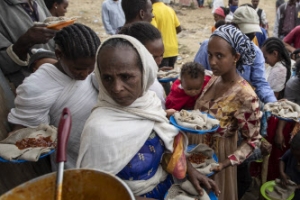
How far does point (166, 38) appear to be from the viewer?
524 cm

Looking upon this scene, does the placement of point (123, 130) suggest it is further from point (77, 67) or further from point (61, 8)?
point (61, 8)

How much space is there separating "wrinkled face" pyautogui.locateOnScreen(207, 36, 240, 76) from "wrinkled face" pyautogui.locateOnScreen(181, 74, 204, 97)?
0.39m

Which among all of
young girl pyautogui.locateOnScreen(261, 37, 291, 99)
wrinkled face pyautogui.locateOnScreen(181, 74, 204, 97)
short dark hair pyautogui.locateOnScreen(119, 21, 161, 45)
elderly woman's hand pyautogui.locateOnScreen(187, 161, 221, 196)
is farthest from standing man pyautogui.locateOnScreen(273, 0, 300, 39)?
elderly woman's hand pyautogui.locateOnScreen(187, 161, 221, 196)

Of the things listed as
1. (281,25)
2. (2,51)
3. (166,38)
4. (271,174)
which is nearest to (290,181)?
(271,174)

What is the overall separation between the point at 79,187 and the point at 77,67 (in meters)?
0.74

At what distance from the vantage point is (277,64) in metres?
3.67

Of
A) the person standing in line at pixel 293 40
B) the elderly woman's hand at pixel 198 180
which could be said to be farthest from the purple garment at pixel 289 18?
the elderly woman's hand at pixel 198 180

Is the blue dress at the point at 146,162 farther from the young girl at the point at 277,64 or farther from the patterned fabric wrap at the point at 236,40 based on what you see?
the young girl at the point at 277,64

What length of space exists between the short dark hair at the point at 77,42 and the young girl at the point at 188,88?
1096 mm

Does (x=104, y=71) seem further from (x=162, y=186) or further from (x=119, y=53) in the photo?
(x=162, y=186)

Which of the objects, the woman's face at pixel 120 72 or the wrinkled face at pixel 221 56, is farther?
the wrinkled face at pixel 221 56

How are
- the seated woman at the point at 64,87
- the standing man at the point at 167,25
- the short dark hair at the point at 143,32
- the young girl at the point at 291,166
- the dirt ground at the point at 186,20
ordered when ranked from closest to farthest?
the seated woman at the point at 64,87, the short dark hair at the point at 143,32, the young girl at the point at 291,166, the standing man at the point at 167,25, the dirt ground at the point at 186,20

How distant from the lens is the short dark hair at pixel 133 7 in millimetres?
3043

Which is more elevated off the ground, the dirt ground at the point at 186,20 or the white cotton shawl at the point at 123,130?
the white cotton shawl at the point at 123,130
